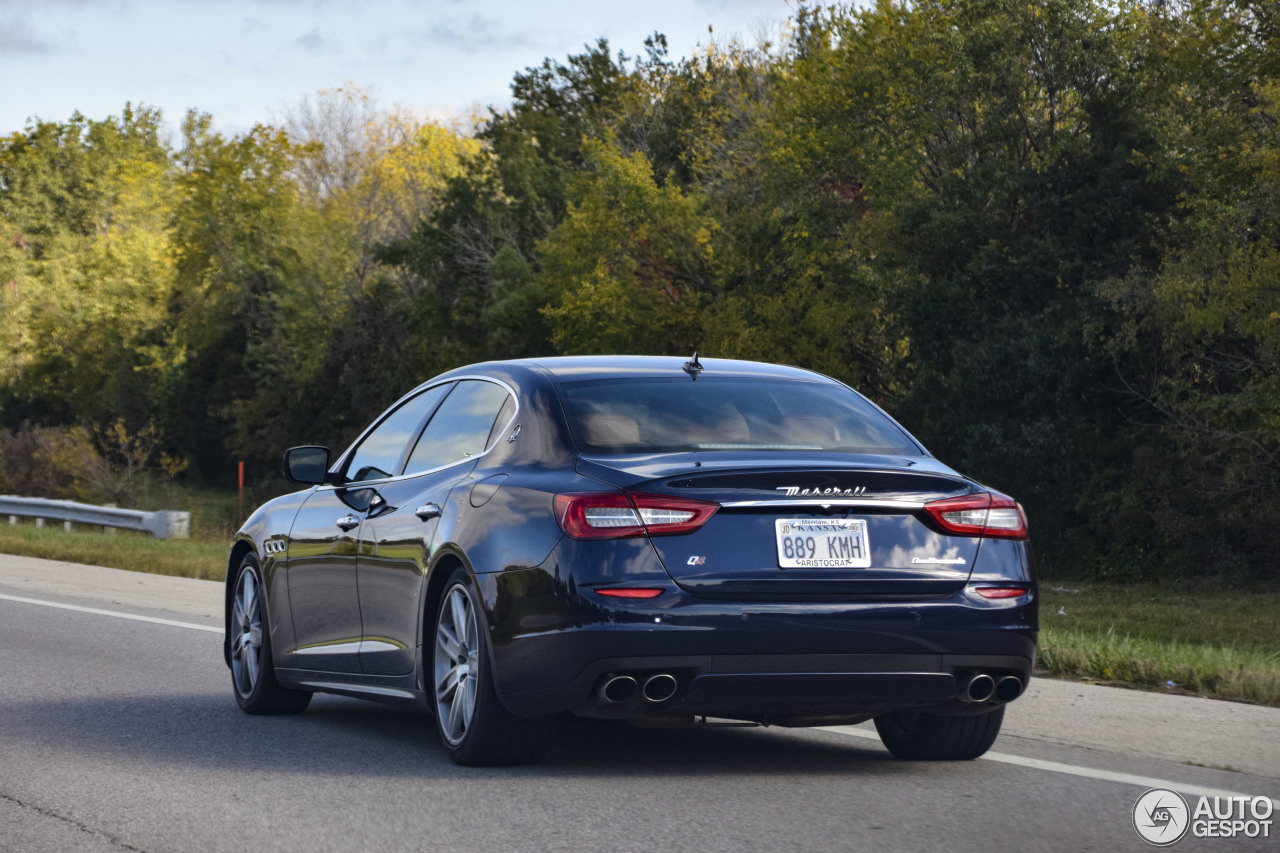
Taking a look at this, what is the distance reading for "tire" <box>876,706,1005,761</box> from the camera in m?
7.11

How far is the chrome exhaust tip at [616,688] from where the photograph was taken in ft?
20.2

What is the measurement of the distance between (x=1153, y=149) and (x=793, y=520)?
32126 mm

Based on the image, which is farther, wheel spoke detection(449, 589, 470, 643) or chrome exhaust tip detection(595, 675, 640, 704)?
wheel spoke detection(449, 589, 470, 643)

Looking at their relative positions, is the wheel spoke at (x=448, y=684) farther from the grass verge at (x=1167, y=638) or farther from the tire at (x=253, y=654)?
the grass verge at (x=1167, y=638)

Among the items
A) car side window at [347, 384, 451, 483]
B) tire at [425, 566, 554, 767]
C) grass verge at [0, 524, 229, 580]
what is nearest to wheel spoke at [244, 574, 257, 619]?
car side window at [347, 384, 451, 483]

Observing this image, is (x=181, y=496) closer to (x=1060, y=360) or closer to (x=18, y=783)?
(x=1060, y=360)

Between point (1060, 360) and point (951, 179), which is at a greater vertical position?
point (951, 179)

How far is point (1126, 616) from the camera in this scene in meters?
24.1

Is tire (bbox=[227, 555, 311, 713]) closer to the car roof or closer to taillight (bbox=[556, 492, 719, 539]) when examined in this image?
the car roof

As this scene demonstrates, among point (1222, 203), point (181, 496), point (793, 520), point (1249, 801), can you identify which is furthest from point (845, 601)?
point (181, 496)

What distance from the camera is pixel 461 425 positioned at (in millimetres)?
7457

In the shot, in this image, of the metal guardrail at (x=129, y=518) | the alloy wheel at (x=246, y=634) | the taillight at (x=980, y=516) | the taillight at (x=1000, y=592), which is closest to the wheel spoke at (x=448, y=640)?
the taillight at (x=980, y=516)

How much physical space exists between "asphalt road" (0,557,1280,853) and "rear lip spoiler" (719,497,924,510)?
3.32 ft

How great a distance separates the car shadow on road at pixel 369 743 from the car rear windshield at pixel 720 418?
4.07 ft
